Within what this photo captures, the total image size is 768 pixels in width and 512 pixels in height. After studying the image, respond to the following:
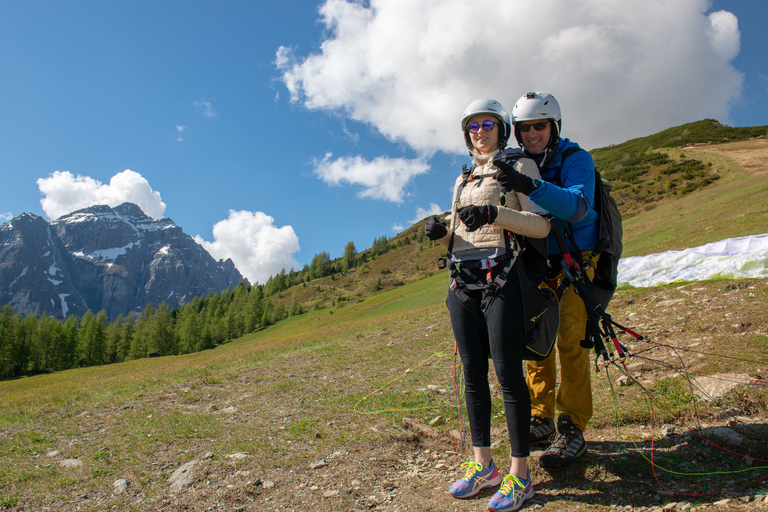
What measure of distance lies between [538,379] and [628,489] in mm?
1104

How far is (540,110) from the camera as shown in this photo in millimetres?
3658

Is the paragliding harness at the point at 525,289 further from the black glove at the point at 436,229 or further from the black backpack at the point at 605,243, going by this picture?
the black backpack at the point at 605,243

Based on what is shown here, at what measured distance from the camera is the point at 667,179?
55.4 metres

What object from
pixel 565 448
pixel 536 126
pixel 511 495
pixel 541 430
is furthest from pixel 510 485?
pixel 536 126

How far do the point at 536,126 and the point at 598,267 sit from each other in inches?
58.7

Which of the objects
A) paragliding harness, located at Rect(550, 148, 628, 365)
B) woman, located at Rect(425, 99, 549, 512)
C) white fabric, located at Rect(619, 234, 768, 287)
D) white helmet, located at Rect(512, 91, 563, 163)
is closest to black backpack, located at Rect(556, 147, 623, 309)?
paragliding harness, located at Rect(550, 148, 628, 365)

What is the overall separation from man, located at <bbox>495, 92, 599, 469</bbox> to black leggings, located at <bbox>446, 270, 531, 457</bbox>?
2.14 feet

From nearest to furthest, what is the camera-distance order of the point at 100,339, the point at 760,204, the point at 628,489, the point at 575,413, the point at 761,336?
the point at 628,489 → the point at 575,413 → the point at 761,336 → the point at 760,204 → the point at 100,339

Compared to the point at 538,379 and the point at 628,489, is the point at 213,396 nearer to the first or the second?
the point at 538,379

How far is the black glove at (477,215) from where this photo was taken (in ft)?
8.93

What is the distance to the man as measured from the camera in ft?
10.0

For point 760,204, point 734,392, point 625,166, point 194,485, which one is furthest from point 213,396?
point 625,166

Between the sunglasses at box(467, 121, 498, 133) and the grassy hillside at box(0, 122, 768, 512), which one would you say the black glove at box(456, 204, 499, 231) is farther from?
the grassy hillside at box(0, 122, 768, 512)

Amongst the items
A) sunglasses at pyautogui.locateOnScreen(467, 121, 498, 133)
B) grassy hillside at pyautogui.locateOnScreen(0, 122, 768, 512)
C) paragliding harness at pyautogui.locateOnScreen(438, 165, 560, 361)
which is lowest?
grassy hillside at pyautogui.locateOnScreen(0, 122, 768, 512)
